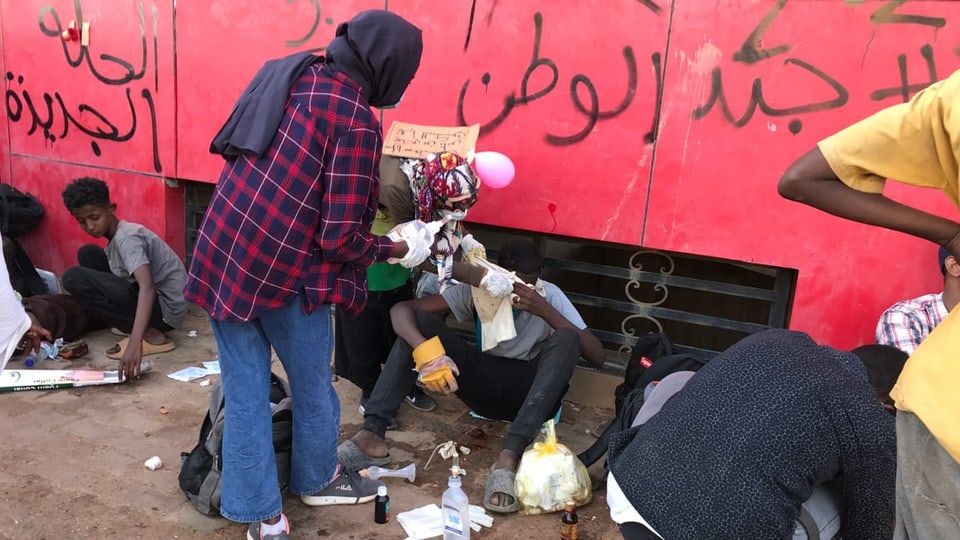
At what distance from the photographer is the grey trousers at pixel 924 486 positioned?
3.85 ft

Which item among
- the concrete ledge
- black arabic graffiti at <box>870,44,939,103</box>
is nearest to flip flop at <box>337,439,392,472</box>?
the concrete ledge

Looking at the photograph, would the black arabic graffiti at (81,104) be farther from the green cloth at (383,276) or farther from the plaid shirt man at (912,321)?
the plaid shirt man at (912,321)

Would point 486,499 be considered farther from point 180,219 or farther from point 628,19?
point 180,219

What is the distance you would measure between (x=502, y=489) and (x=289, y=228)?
1.29 metres

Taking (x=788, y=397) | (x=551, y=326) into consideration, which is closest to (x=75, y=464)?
(x=551, y=326)

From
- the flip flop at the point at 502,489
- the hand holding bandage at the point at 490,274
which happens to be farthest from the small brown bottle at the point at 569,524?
the hand holding bandage at the point at 490,274

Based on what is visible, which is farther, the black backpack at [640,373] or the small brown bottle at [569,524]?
the black backpack at [640,373]

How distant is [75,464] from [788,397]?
8.98 feet

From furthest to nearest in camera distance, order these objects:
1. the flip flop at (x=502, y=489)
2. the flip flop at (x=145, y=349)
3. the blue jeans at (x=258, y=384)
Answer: the flip flop at (x=145, y=349)
the flip flop at (x=502, y=489)
the blue jeans at (x=258, y=384)

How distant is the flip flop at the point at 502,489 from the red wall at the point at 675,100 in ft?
4.36

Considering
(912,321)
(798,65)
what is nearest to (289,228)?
(798,65)

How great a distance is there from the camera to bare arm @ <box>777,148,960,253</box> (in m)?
1.31

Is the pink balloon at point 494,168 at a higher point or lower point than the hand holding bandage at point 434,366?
higher

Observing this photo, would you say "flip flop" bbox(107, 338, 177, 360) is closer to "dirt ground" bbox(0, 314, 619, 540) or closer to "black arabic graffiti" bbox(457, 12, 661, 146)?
"dirt ground" bbox(0, 314, 619, 540)
